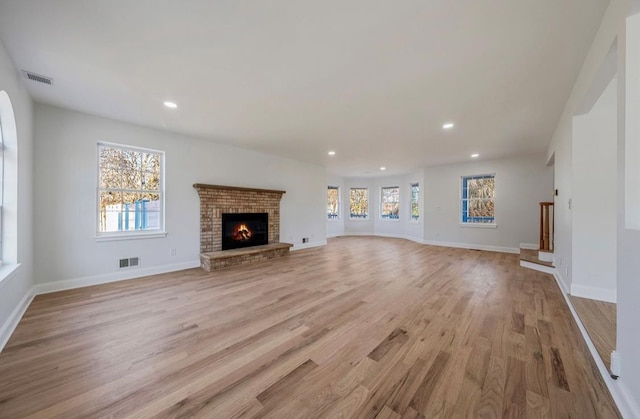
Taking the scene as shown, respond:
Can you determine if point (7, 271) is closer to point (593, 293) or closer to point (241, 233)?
point (241, 233)

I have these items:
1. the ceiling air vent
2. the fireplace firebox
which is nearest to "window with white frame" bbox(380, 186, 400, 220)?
the fireplace firebox

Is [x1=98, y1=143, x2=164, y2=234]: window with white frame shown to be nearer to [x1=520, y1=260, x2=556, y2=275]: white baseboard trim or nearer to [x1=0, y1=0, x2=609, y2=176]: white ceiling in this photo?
[x1=0, y1=0, x2=609, y2=176]: white ceiling

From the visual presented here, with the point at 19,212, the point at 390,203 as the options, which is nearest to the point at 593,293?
the point at 19,212

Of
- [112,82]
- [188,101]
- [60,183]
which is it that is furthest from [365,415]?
[60,183]

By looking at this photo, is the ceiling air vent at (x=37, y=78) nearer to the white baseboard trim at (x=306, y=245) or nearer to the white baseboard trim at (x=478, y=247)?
the white baseboard trim at (x=306, y=245)

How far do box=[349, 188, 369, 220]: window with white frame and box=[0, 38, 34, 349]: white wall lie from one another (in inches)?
346

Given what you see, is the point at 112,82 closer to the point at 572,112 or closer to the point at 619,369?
the point at 619,369

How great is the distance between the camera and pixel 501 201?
258 inches

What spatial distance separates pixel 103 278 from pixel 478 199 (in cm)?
869

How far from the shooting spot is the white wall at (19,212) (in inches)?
85.1

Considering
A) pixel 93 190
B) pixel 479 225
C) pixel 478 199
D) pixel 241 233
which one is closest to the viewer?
pixel 93 190

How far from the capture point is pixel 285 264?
4.96 meters

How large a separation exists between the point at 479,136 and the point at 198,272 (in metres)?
5.76

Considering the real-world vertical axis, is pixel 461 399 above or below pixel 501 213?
below
